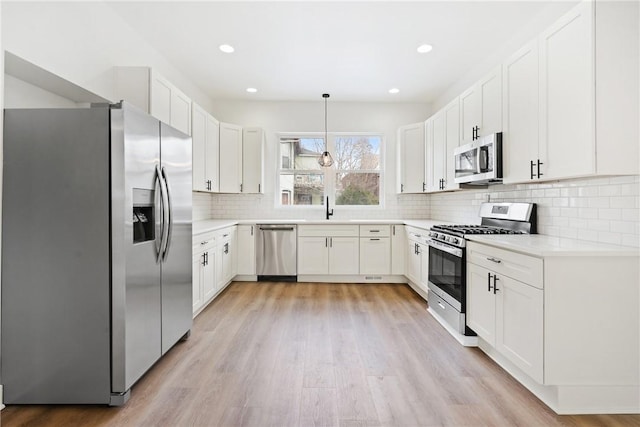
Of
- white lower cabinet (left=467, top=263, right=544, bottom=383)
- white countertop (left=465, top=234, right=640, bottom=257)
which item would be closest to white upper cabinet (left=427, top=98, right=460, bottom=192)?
white lower cabinet (left=467, top=263, right=544, bottom=383)

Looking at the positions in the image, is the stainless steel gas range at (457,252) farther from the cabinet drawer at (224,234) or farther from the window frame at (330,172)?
the cabinet drawer at (224,234)

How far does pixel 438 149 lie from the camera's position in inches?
165

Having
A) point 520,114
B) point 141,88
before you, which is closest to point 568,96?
point 520,114

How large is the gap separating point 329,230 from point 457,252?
214 cm

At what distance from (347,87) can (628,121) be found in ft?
10.7

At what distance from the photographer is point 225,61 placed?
12.4 feet

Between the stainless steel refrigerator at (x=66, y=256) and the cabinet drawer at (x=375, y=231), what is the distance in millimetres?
3243

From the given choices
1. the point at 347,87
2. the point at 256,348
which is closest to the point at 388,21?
the point at 347,87

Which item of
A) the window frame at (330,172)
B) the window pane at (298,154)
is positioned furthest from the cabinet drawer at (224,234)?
the window pane at (298,154)

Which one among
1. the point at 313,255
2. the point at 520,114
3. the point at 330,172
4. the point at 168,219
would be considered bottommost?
the point at 313,255

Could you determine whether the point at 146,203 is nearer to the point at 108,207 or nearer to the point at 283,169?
the point at 108,207

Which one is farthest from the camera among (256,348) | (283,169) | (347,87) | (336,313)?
(283,169)

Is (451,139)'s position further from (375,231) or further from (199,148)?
(199,148)

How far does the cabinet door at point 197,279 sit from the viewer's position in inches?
127
